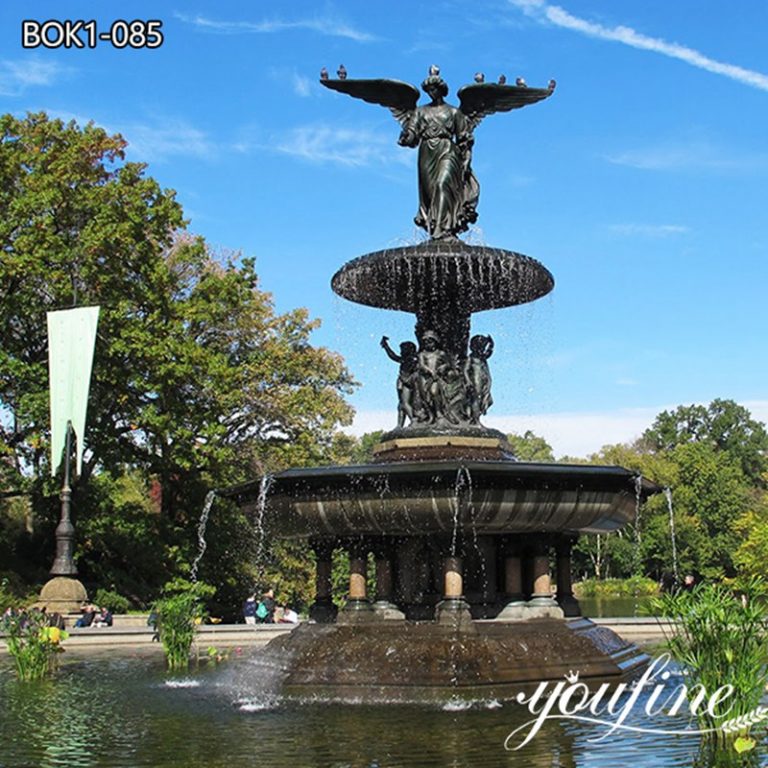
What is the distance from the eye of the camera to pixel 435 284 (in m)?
13.9

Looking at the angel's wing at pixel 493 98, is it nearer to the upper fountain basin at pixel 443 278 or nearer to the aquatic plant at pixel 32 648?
the upper fountain basin at pixel 443 278

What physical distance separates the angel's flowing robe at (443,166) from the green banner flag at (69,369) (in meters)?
13.5

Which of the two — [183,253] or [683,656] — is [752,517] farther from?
[683,656]

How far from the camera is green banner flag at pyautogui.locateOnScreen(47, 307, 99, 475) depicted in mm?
25844

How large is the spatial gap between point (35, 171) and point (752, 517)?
33.0 meters

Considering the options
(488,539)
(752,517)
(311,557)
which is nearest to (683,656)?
(488,539)

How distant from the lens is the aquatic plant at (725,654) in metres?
7.00

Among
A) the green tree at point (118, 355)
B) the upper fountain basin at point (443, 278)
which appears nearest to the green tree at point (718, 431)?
the green tree at point (118, 355)

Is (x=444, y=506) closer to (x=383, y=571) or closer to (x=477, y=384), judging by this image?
(x=383, y=571)

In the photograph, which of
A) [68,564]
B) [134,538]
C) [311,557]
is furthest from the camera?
[311,557]

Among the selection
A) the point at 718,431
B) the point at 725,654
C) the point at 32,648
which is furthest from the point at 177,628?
the point at 718,431

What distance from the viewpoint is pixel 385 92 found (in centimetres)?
1449

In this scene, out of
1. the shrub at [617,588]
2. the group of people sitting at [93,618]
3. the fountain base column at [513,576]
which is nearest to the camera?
the fountain base column at [513,576]

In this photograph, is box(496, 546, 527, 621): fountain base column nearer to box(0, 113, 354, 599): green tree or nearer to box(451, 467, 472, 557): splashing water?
box(451, 467, 472, 557): splashing water
